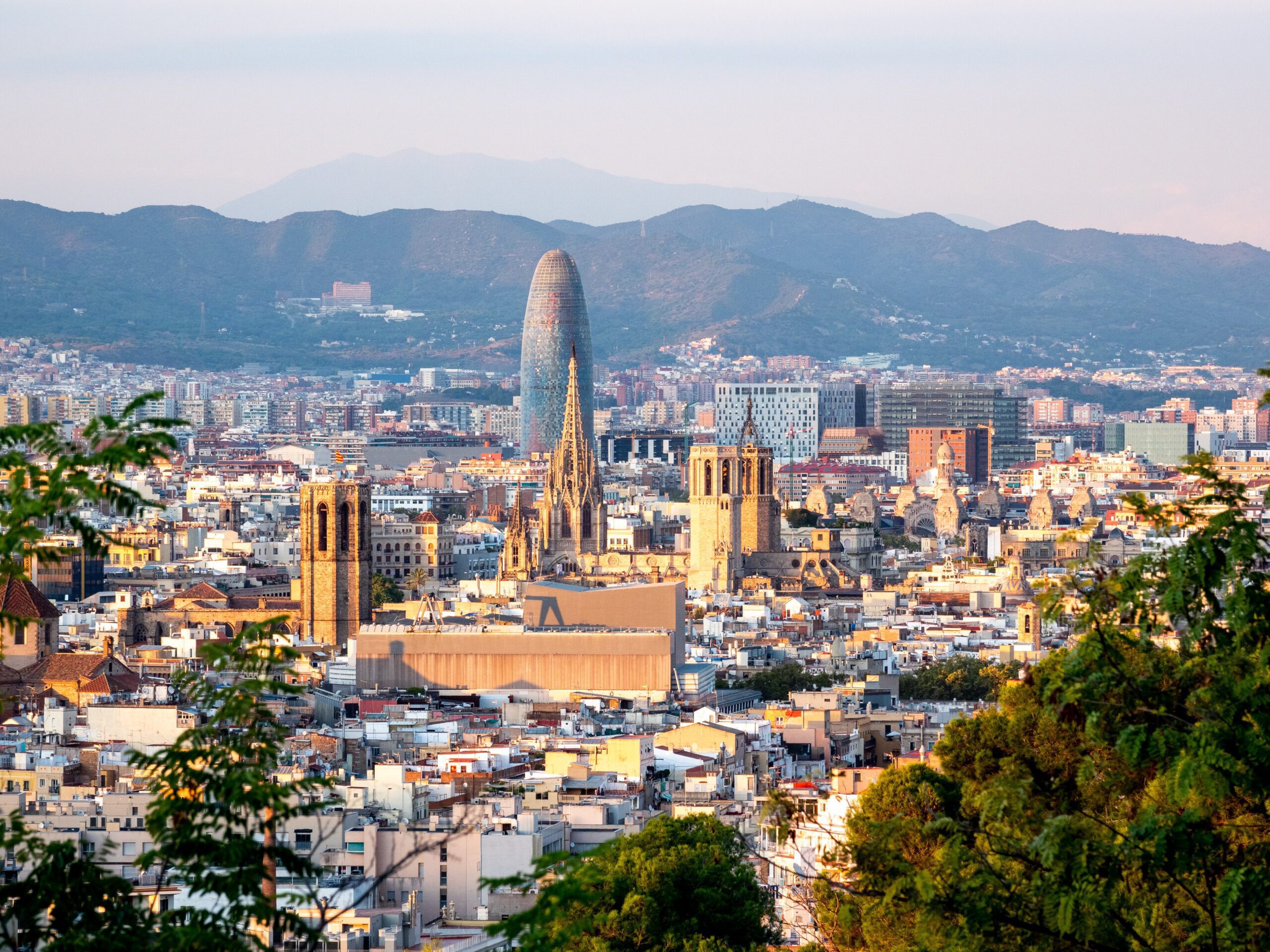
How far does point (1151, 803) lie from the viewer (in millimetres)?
15344

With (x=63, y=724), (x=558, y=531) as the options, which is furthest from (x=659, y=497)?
(x=63, y=724)

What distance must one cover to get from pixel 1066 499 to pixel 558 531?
5613 centimetres

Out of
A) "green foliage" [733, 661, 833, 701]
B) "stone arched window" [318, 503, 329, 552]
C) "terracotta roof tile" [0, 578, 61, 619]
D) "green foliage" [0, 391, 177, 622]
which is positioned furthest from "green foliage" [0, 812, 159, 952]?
"stone arched window" [318, 503, 329, 552]

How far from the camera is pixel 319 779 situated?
40.1 ft

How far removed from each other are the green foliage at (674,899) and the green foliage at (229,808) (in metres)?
11.1

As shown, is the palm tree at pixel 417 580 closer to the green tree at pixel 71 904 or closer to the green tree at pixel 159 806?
the green tree at pixel 159 806

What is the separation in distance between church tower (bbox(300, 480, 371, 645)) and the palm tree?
22.8m

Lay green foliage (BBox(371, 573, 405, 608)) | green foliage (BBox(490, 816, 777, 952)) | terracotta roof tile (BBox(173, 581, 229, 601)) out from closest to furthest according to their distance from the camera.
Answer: green foliage (BBox(490, 816, 777, 952)), terracotta roof tile (BBox(173, 581, 229, 601)), green foliage (BBox(371, 573, 405, 608))

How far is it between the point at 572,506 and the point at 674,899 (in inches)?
3100

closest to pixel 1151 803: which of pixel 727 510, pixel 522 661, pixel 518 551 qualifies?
pixel 522 661

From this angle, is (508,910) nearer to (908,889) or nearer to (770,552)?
(908,889)

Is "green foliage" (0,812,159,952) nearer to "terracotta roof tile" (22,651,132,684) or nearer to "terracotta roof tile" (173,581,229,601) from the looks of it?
"terracotta roof tile" (22,651,132,684)

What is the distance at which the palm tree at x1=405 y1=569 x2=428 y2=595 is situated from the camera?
97.6 m

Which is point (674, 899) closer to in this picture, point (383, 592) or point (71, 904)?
point (71, 904)
